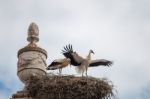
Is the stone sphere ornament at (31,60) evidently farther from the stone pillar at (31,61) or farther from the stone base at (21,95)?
the stone base at (21,95)

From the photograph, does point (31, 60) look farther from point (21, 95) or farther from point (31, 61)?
point (21, 95)

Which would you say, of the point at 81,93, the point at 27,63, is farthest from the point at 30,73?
the point at 81,93

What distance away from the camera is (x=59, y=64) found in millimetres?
14109

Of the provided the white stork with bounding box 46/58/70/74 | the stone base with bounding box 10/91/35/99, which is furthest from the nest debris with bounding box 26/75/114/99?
the white stork with bounding box 46/58/70/74

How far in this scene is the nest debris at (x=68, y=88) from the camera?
41.7 feet

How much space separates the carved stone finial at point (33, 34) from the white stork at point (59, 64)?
2.33 feet

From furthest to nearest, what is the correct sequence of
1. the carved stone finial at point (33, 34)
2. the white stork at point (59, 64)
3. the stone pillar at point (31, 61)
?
1. the white stork at point (59, 64)
2. the carved stone finial at point (33, 34)
3. the stone pillar at point (31, 61)

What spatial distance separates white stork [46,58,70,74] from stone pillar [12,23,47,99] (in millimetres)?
600

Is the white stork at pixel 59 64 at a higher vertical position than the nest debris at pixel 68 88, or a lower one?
higher

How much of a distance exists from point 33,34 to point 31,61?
72cm

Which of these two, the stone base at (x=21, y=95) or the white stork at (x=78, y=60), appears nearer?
the stone base at (x=21, y=95)

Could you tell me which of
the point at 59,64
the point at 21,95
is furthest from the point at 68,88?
the point at 59,64

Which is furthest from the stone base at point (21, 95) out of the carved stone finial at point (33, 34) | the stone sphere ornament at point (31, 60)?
the carved stone finial at point (33, 34)

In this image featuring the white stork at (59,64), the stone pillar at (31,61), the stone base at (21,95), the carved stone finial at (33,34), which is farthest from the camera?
the white stork at (59,64)
